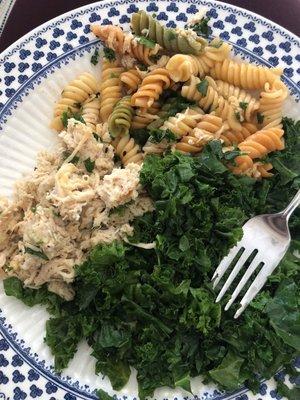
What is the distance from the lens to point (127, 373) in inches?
119

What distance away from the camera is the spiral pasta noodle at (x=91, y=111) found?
326 cm

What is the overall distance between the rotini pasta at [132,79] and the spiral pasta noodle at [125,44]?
3.2 inches

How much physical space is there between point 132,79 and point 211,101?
467 millimetres

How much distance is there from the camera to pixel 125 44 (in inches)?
126

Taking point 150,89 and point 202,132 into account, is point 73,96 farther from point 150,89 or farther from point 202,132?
point 202,132

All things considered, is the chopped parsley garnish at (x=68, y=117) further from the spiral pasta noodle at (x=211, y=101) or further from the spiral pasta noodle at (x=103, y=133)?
the spiral pasta noodle at (x=211, y=101)

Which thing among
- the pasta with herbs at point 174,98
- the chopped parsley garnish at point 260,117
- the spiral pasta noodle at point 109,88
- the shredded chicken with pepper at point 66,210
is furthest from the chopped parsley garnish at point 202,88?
the shredded chicken with pepper at point 66,210

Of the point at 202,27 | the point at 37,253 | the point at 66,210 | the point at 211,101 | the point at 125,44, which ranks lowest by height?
the point at 37,253

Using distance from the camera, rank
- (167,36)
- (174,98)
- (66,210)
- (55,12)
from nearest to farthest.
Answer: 1. (66,210)
2. (167,36)
3. (174,98)
4. (55,12)

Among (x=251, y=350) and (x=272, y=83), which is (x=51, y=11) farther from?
(x=251, y=350)

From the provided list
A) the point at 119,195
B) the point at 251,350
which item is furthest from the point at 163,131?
the point at 251,350

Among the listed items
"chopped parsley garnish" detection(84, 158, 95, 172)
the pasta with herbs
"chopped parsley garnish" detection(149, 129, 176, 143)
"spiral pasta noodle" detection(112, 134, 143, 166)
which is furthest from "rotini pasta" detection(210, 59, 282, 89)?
"chopped parsley garnish" detection(84, 158, 95, 172)

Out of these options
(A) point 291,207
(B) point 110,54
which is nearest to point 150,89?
(B) point 110,54

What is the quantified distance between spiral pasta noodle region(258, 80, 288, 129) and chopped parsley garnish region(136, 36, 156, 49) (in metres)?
0.67
